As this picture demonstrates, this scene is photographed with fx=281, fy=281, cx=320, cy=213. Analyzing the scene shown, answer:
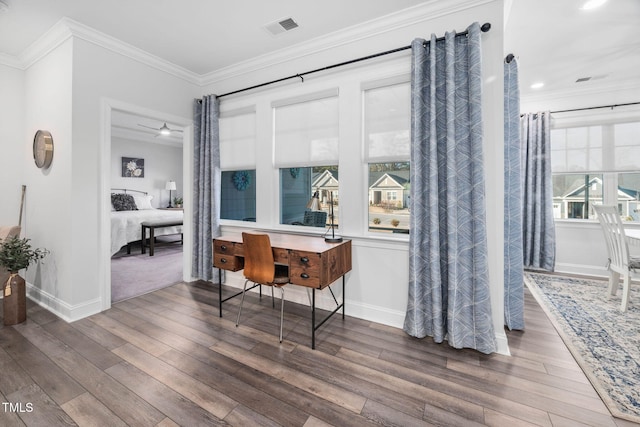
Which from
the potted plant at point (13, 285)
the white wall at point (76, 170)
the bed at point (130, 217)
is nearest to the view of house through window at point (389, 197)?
the white wall at point (76, 170)

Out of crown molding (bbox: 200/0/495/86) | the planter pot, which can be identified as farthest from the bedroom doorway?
crown molding (bbox: 200/0/495/86)

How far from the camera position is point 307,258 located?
2.25m

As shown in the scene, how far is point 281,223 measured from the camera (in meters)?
3.34

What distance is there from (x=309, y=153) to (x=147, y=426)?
252 centimetres

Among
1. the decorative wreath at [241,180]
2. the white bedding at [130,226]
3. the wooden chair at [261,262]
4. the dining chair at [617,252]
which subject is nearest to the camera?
the wooden chair at [261,262]

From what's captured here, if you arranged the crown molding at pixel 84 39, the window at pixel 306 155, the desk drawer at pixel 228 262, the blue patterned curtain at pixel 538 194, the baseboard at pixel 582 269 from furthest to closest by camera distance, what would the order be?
1. the blue patterned curtain at pixel 538 194
2. the baseboard at pixel 582 269
3. the window at pixel 306 155
4. the desk drawer at pixel 228 262
5. the crown molding at pixel 84 39

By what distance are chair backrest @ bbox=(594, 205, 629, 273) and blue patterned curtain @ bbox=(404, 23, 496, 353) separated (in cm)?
197

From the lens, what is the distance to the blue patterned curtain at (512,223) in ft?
8.30

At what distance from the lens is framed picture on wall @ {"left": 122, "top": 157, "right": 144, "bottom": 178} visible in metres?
7.34

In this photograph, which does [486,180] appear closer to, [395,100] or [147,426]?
[395,100]

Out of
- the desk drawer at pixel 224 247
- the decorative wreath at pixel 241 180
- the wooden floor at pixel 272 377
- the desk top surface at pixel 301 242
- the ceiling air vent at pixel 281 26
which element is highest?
the ceiling air vent at pixel 281 26

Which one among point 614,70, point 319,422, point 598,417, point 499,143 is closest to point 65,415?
point 319,422

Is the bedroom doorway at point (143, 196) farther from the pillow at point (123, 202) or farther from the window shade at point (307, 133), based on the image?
the window shade at point (307, 133)

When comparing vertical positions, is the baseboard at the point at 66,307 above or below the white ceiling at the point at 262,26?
below
